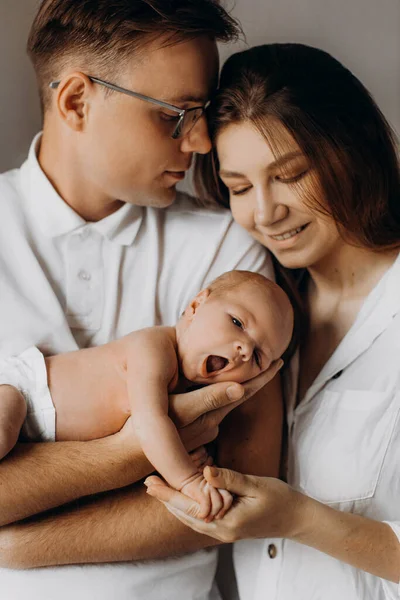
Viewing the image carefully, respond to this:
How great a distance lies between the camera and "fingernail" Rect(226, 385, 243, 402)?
1554 mm

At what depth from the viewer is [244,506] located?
4.76ft

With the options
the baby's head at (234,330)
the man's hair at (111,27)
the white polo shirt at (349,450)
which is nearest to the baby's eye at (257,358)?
the baby's head at (234,330)

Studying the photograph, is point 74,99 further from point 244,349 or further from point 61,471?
point 61,471

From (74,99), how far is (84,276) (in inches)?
16.6

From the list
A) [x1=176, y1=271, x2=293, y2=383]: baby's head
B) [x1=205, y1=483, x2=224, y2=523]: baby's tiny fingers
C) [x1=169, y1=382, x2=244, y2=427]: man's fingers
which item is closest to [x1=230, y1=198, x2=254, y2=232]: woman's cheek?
[x1=176, y1=271, x2=293, y2=383]: baby's head

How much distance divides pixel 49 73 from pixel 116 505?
1.05 meters

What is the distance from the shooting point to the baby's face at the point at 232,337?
5.10 feet

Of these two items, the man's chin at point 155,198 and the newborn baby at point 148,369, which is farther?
the man's chin at point 155,198

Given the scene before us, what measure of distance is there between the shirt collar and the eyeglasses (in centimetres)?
23

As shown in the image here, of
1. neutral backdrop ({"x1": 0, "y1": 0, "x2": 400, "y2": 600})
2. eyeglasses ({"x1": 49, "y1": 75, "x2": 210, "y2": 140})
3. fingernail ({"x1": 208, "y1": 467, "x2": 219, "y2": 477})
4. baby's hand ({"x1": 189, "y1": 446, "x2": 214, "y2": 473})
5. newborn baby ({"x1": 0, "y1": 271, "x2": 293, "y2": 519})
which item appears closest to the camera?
fingernail ({"x1": 208, "y1": 467, "x2": 219, "y2": 477})

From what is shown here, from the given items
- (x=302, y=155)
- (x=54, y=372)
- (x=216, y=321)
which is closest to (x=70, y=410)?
(x=54, y=372)

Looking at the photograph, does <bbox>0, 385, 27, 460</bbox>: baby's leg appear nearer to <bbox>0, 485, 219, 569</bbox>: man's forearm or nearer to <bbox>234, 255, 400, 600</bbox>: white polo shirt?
<bbox>0, 485, 219, 569</bbox>: man's forearm

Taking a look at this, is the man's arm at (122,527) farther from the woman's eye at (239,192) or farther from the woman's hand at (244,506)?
the woman's eye at (239,192)

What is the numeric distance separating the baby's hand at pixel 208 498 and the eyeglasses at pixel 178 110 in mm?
823
